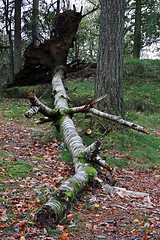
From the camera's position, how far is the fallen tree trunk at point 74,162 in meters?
2.39

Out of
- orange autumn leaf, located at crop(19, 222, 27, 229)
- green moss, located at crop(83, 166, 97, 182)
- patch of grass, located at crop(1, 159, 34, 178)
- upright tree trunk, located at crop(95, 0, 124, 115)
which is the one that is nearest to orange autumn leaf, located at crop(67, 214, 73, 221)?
orange autumn leaf, located at crop(19, 222, 27, 229)

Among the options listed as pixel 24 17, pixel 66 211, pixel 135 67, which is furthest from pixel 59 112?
pixel 24 17

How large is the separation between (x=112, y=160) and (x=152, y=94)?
25.7ft

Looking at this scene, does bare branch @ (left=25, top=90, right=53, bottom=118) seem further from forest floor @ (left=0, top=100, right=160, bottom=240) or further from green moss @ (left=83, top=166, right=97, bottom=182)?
green moss @ (left=83, top=166, right=97, bottom=182)

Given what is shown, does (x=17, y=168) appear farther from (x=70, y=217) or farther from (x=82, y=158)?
(x=70, y=217)

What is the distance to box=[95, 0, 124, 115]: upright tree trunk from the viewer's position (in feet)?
20.3

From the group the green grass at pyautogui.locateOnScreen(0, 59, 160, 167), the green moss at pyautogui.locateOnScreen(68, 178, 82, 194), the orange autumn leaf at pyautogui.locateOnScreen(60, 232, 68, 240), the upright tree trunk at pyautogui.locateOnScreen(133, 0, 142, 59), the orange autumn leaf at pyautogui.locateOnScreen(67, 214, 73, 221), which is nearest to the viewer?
the orange autumn leaf at pyautogui.locateOnScreen(60, 232, 68, 240)

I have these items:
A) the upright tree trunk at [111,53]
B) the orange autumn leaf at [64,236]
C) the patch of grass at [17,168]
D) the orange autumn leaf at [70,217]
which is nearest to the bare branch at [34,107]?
the patch of grass at [17,168]

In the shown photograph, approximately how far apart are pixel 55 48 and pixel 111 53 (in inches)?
170

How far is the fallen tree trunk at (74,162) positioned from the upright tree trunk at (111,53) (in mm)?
1272

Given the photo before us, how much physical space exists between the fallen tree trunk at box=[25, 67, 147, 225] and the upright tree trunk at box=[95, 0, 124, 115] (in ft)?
4.17

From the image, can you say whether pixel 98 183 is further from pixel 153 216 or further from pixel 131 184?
pixel 153 216

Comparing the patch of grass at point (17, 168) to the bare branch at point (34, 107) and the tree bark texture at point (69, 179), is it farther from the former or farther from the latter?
the bare branch at point (34, 107)

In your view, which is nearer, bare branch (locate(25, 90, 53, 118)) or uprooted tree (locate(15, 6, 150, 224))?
uprooted tree (locate(15, 6, 150, 224))
